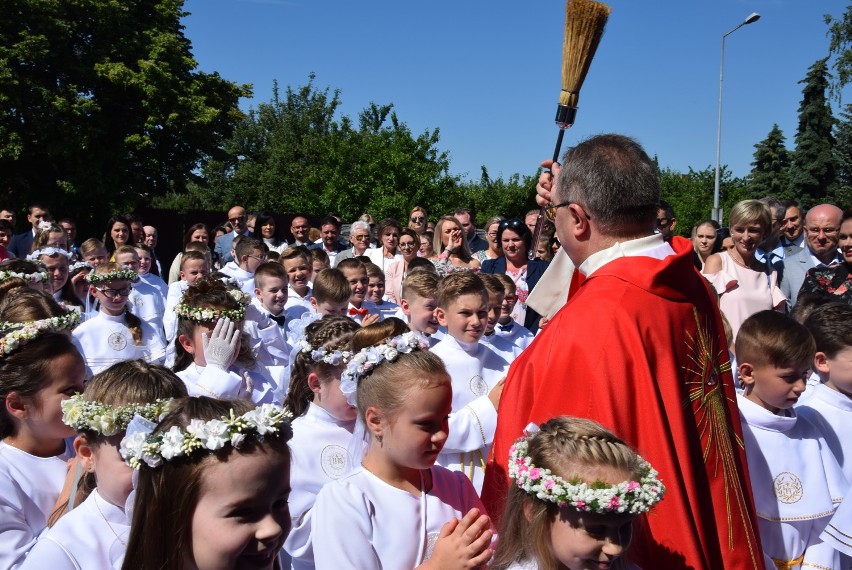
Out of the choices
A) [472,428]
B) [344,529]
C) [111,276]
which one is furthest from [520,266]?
[344,529]

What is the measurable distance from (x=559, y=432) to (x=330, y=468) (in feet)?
6.01

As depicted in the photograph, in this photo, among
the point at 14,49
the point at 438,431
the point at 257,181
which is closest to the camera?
the point at 438,431

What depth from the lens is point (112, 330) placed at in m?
7.18

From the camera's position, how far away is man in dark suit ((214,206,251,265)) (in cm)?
1301

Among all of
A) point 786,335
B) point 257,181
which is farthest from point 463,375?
point 257,181

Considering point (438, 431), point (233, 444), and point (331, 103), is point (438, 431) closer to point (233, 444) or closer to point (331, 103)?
point (233, 444)

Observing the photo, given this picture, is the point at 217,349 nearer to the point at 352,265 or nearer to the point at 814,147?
the point at 352,265

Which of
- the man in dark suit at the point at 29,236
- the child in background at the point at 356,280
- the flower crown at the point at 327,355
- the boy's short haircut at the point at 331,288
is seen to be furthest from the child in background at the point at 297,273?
the man in dark suit at the point at 29,236

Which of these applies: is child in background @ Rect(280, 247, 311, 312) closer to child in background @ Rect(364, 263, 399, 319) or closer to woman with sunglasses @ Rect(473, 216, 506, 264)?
child in background @ Rect(364, 263, 399, 319)

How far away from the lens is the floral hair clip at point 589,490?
2248 mm

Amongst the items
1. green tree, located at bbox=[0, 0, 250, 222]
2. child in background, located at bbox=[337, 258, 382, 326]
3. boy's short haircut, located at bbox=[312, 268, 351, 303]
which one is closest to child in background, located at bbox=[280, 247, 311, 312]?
child in background, located at bbox=[337, 258, 382, 326]

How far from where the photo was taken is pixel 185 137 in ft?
98.4

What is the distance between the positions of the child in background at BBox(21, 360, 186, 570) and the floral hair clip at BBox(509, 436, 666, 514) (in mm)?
1288

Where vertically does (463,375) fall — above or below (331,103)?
below
